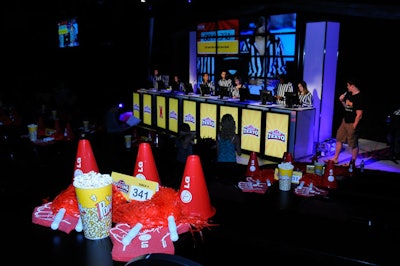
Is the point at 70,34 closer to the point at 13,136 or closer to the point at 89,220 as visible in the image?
the point at 13,136

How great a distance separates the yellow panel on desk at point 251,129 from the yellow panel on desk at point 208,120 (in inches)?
36.9

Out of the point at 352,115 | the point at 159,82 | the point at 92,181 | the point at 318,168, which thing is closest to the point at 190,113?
the point at 159,82

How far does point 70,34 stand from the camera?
45.4 feet

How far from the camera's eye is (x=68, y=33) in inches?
548

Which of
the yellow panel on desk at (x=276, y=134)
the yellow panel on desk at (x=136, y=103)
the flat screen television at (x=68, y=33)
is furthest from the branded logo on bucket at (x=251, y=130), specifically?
the flat screen television at (x=68, y=33)

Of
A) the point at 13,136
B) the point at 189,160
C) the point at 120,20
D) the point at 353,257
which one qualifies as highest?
the point at 120,20

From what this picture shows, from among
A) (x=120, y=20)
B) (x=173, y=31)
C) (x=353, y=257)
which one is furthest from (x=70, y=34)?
(x=353, y=257)

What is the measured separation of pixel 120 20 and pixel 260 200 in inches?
439

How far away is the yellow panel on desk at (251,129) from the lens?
7.98 meters

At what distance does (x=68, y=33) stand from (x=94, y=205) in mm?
13827

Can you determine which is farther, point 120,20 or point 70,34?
point 70,34

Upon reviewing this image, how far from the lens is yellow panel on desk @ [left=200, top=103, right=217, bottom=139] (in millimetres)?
9047

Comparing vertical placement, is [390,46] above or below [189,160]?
above

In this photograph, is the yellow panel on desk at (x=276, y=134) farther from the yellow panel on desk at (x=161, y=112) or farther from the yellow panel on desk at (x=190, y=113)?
the yellow panel on desk at (x=161, y=112)
